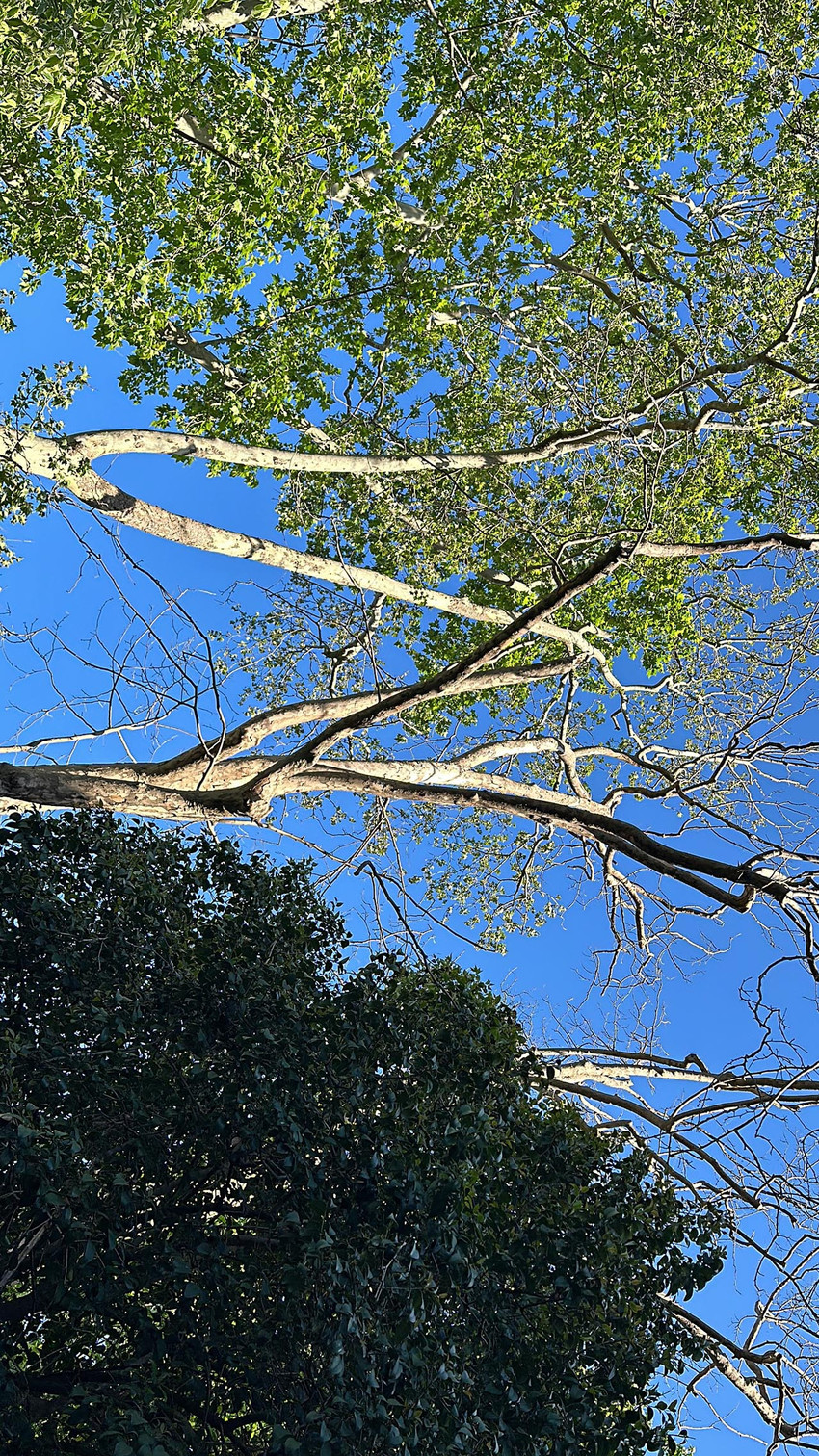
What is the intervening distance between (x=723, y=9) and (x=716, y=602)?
664cm

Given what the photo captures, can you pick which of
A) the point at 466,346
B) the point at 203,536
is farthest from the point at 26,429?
the point at 466,346

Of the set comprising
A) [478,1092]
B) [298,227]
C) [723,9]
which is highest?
[723,9]

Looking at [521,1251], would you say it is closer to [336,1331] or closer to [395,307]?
[336,1331]

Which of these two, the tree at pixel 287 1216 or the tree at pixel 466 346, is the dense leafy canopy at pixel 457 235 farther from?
the tree at pixel 287 1216

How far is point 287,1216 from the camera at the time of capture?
3717 mm

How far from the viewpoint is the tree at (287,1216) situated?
356cm

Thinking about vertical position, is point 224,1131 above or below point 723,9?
below

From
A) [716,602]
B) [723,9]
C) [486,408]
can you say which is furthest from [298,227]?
[716,602]

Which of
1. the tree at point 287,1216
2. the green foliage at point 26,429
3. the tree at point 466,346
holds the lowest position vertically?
the tree at point 287,1216

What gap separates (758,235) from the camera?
11.4 meters

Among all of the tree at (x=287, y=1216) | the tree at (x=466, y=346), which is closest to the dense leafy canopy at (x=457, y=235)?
the tree at (x=466, y=346)

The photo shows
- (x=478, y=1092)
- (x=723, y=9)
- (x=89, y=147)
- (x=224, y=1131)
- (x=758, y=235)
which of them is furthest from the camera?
(x=758, y=235)

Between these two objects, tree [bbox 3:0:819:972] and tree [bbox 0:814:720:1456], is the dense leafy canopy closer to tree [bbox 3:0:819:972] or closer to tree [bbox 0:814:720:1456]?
tree [bbox 3:0:819:972]

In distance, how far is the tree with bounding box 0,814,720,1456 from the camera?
3559mm
